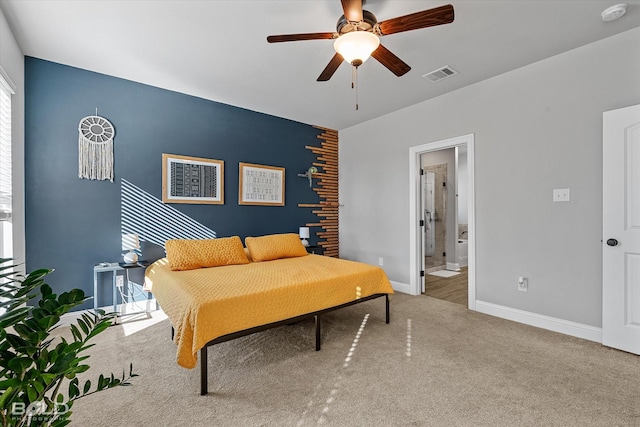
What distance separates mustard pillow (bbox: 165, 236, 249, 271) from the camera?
3188mm

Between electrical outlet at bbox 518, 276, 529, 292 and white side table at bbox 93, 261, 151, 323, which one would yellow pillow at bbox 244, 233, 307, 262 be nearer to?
white side table at bbox 93, 261, 151, 323

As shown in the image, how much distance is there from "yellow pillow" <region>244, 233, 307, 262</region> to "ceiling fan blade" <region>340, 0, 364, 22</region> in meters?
2.64

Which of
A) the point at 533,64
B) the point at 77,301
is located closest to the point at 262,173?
the point at 533,64

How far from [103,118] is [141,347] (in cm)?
248

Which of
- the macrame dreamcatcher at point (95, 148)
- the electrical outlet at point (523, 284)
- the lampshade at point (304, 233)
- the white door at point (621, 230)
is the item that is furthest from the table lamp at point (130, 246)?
the white door at point (621, 230)

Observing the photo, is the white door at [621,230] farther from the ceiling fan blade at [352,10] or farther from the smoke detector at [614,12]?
the ceiling fan blade at [352,10]

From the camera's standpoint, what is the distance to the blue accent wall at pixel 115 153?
3.05 metres

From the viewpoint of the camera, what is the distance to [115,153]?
3.47 meters

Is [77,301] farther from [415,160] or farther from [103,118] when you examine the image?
[415,160]

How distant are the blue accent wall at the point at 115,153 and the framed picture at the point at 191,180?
0.26 ft

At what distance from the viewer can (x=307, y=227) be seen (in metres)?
5.05

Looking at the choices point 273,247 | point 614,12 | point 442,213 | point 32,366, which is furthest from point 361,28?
point 442,213

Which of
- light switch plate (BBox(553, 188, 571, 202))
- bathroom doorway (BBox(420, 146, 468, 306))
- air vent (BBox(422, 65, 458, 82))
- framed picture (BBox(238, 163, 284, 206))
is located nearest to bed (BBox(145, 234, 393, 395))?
framed picture (BBox(238, 163, 284, 206))

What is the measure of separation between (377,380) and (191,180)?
3183mm
